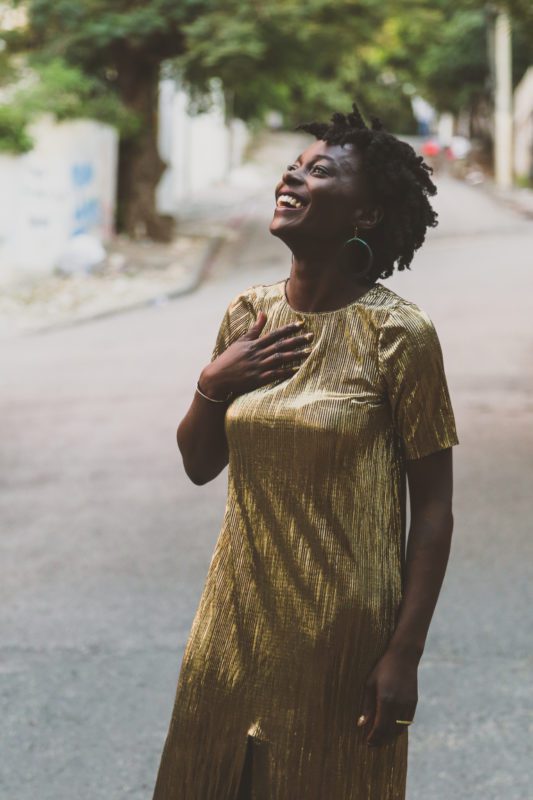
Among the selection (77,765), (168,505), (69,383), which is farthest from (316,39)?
(77,765)

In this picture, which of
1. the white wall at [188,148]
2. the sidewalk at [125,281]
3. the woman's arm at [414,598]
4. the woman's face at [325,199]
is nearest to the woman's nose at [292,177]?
the woman's face at [325,199]

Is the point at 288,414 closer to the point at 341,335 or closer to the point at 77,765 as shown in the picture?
the point at 341,335

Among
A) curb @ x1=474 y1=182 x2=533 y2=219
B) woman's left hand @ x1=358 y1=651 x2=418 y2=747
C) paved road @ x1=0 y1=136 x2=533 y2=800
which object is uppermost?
curb @ x1=474 y1=182 x2=533 y2=219

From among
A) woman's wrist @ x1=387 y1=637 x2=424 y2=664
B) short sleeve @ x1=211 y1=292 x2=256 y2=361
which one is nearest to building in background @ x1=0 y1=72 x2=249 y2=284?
short sleeve @ x1=211 y1=292 x2=256 y2=361

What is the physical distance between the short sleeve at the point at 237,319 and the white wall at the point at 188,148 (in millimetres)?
20539

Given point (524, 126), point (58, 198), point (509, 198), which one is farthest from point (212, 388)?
point (524, 126)

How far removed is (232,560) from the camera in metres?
2.13

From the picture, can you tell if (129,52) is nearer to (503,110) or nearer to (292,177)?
(503,110)

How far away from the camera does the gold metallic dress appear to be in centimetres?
204

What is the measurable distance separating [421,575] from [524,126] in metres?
39.9

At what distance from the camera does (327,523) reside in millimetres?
2037

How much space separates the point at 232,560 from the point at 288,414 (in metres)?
0.29

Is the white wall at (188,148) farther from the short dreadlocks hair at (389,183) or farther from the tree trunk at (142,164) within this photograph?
the short dreadlocks hair at (389,183)

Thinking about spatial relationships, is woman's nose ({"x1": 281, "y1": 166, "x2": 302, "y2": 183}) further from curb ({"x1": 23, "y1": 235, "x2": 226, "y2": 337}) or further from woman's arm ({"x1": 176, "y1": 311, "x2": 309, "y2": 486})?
curb ({"x1": 23, "y1": 235, "x2": 226, "y2": 337})
